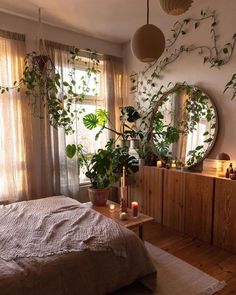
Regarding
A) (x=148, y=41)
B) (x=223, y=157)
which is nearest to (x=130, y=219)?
(x=223, y=157)

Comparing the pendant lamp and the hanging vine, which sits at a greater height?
Result: the hanging vine

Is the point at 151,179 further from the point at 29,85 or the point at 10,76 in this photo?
the point at 10,76

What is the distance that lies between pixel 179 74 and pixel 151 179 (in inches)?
56.2

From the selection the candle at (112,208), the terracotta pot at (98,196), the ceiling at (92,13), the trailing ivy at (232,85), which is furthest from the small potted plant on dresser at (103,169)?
the ceiling at (92,13)

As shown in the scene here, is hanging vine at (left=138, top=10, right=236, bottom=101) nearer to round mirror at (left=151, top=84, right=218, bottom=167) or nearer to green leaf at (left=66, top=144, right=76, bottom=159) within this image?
round mirror at (left=151, top=84, right=218, bottom=167)

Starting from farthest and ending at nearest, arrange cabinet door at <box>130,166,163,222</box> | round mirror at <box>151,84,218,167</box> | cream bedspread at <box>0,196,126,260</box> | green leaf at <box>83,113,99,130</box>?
green leaf at <box>83,113,99,130</box> < cabinet door at <box>130,166,163,222</box> < round mirror at <box>151,84,218,167</box> < cream bedspread at <box>0,196,126,260</box>

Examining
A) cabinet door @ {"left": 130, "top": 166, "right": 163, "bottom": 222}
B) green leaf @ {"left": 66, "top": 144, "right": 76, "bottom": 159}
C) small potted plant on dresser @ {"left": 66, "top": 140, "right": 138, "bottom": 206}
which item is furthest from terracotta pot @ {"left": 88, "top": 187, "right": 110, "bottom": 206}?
cabinet door @ {"left": 130, "top": 166, "right": 163, "bottom": 222}

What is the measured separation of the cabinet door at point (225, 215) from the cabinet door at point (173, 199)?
437 mm

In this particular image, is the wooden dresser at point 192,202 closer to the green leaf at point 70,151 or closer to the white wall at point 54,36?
the green leaf at point 70,151

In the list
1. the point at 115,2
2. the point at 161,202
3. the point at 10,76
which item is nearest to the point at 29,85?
the point at 10,76

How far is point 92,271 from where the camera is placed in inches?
60.9

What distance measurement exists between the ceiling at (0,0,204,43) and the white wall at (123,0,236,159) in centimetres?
26

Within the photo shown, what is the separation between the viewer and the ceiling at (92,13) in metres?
2.69

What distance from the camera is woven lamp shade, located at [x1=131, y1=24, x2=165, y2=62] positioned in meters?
1.44
